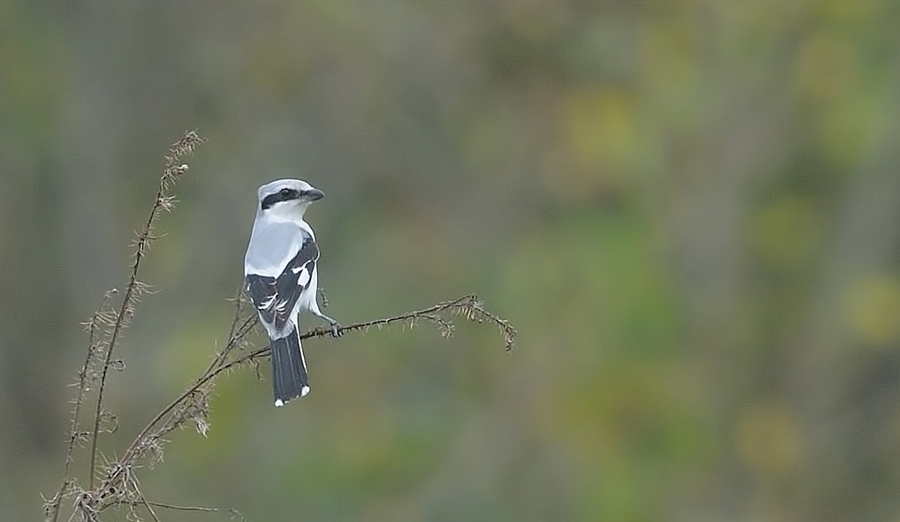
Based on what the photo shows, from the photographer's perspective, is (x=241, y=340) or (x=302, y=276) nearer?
(x=241, y=340)

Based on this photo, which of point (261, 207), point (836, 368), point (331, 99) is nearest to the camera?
point (261, 207)

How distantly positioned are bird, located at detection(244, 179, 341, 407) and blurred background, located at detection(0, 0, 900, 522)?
20.1 ft

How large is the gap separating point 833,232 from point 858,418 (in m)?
1.44

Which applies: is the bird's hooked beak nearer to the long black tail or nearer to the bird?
the bird

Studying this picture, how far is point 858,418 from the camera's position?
1270 centimetres

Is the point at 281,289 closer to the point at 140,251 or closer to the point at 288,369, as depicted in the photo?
the point at 288,369

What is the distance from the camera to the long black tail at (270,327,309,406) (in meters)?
5.04

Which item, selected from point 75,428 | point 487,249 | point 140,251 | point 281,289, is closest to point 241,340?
point 140,251

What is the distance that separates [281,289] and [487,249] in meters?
7.80

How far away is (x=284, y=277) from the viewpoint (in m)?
5.62

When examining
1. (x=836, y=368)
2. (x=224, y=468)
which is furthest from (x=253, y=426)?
→ (x=836, y=368)

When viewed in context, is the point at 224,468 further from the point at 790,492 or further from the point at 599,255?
the point at 790,492

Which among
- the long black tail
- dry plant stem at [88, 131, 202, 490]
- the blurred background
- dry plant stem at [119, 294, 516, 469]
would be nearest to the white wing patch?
the long black tail

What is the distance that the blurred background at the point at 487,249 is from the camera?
1255 centimetres
